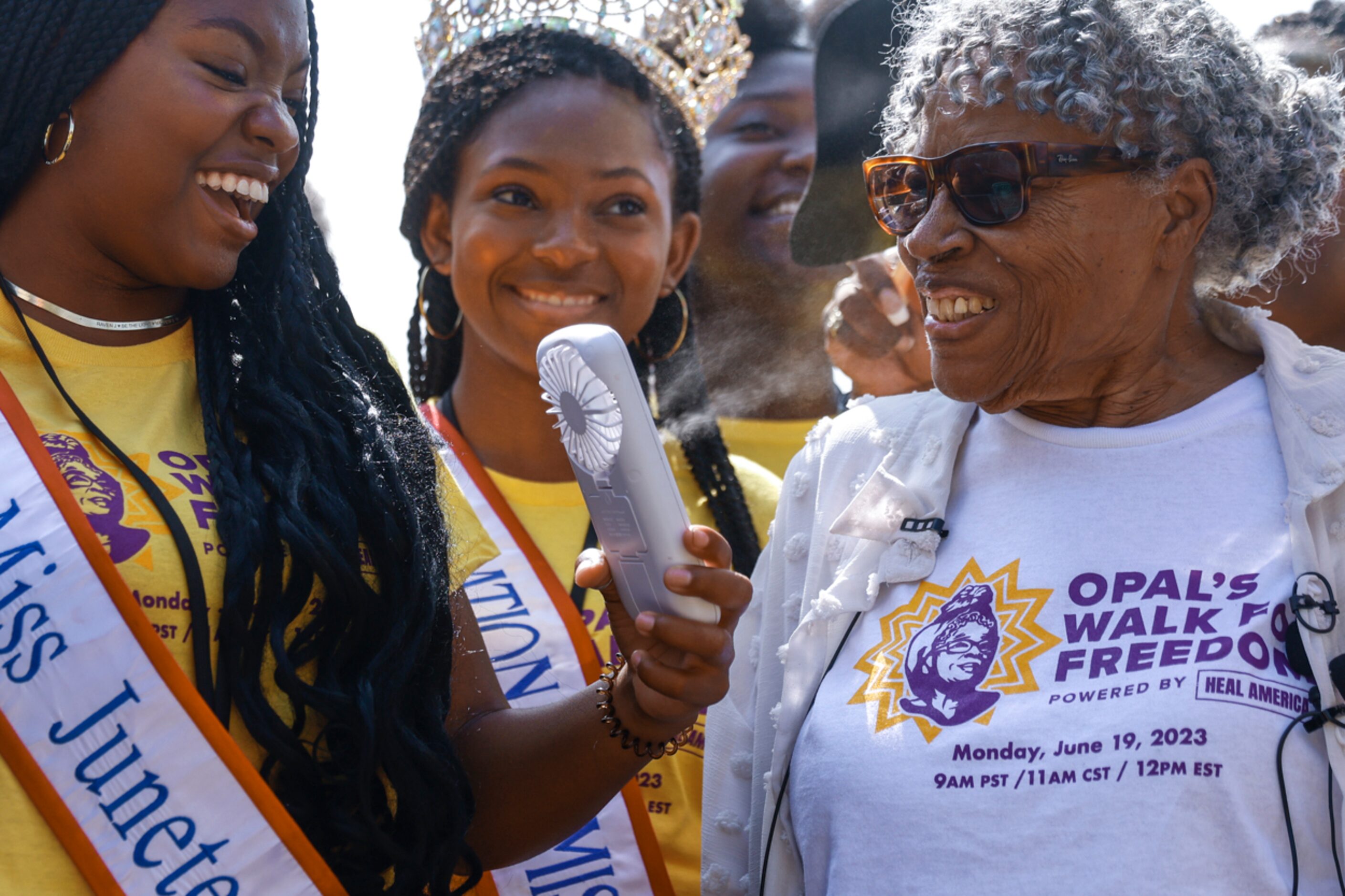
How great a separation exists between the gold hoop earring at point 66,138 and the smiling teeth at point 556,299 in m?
1.33

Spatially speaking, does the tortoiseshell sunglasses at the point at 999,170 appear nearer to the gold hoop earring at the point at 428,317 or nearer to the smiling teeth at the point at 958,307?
the smiling teeth at the point at 958,307

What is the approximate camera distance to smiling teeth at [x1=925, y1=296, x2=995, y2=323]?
2404 mm

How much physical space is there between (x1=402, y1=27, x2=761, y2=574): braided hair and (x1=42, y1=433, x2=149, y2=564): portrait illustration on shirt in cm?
151

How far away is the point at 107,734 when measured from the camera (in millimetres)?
1963

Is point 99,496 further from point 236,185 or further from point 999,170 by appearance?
point 999,170

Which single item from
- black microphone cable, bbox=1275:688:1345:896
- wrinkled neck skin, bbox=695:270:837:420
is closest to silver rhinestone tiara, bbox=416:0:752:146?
wrinkled neck skin, bbox=695:270:837:420

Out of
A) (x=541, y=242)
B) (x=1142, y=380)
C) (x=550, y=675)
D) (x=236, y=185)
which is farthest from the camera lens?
(x=541, y=242)

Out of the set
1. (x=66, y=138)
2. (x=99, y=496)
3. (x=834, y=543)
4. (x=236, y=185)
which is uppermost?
(x=66, y=138)

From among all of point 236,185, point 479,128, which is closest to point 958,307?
point 236,185

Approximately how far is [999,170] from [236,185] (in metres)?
1.24

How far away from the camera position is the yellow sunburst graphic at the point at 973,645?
2156 millimetres

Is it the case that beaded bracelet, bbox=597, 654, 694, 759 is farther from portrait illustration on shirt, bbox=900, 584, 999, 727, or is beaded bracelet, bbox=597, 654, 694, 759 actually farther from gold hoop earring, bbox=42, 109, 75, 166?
gold hoop earring, bbox=42, 109, 75, 166

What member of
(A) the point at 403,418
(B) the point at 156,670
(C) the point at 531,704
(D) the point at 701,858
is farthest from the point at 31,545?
(D) the point at 701,858

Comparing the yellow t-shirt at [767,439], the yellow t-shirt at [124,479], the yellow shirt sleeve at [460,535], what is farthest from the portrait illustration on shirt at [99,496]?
the yellow t-shirt at [767,439]
